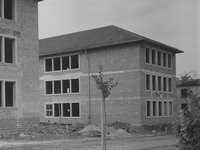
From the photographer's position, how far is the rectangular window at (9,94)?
30.9 metres

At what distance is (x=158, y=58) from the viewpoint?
155ft

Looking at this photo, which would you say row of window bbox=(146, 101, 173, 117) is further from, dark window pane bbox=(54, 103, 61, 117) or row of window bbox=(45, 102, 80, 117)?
dark window pane bbox=(54, 103, 61, 117)

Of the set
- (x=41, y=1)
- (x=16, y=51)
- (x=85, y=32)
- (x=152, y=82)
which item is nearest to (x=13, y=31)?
(x=16, y=51)

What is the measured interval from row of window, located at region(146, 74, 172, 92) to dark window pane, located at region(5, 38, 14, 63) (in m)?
17.7

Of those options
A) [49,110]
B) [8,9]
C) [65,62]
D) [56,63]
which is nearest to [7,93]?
[8,9]

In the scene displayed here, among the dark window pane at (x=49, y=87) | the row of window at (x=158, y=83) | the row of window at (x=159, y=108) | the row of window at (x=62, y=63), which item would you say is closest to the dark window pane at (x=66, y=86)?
the row of window at (x=62, y=63)

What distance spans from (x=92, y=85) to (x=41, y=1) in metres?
15.5

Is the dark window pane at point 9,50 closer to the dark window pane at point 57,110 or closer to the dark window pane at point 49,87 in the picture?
the dark window pane at point 57,110

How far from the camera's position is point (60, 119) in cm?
4906

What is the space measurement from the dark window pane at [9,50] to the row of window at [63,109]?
18158 mm

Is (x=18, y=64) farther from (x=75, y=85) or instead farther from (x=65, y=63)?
(x=65, y=63)

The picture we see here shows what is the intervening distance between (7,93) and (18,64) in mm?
2554

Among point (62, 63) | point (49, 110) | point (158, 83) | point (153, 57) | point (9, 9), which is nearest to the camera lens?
point (9, 9)

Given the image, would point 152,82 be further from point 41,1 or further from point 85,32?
point 41,1
